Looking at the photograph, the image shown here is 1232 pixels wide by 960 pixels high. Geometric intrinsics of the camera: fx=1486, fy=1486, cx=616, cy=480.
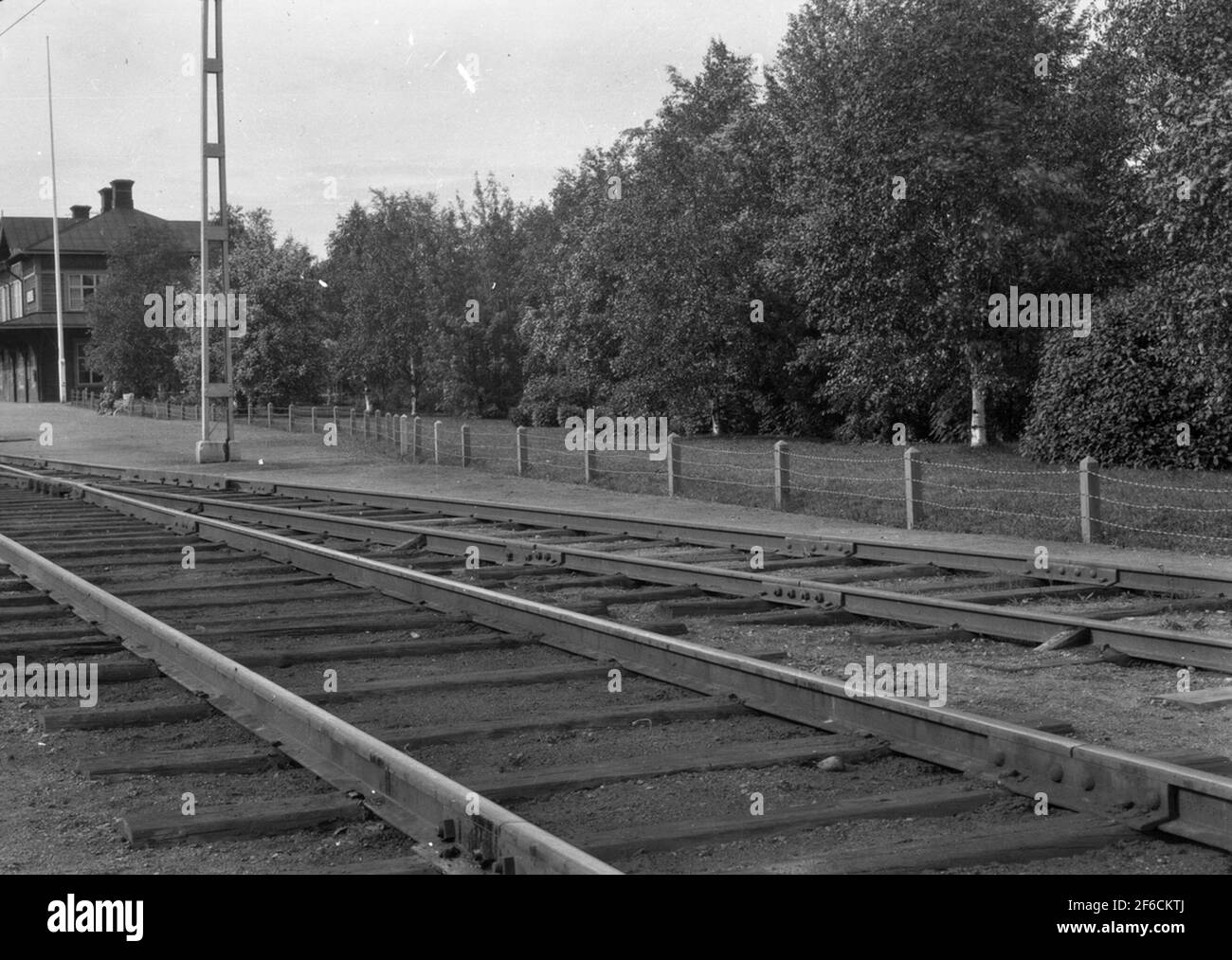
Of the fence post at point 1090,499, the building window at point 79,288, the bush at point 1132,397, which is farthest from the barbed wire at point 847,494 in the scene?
the building window at point 79,288

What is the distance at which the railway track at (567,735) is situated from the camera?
16.9ft

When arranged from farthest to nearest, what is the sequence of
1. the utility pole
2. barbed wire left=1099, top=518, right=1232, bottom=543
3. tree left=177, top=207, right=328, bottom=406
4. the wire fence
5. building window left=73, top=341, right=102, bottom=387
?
building window left=73, top=341, right=102, bottom=387 → tree left=177, top=207, right=328, bottom=406 → the utility pole → the wire fence → barbed wire left=1099, top=518, right=1232, bottom=543

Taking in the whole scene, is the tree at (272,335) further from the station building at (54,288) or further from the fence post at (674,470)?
the fence post at (674,470)

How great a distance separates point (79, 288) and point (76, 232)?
10.4 ft

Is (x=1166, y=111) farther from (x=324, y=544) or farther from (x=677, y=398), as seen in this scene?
(x=677, y=398)

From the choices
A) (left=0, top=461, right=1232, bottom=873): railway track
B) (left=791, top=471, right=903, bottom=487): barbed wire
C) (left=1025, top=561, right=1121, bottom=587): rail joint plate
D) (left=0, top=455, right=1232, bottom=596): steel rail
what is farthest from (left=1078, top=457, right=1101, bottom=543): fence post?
(left=0, top=461, right=1232, bottom=873): railway track

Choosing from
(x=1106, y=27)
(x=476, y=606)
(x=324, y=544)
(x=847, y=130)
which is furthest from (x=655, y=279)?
(x=476, y=606)

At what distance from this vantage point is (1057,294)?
90.6 feet

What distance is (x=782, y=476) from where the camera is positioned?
20562 millimetres

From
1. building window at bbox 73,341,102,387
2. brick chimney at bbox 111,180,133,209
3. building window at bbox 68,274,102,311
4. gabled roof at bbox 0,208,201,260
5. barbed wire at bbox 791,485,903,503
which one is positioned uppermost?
brick chimney at bbox 111,180,133,209

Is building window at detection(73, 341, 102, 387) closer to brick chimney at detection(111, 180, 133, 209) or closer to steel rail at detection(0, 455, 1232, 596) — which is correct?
brick chimney at detection(111, 180, 133, 209)

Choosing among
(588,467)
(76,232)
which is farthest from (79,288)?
(588,467)

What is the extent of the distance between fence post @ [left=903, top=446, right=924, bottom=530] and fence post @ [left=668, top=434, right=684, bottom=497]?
566 centimetres

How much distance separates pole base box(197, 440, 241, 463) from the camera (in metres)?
34.0
